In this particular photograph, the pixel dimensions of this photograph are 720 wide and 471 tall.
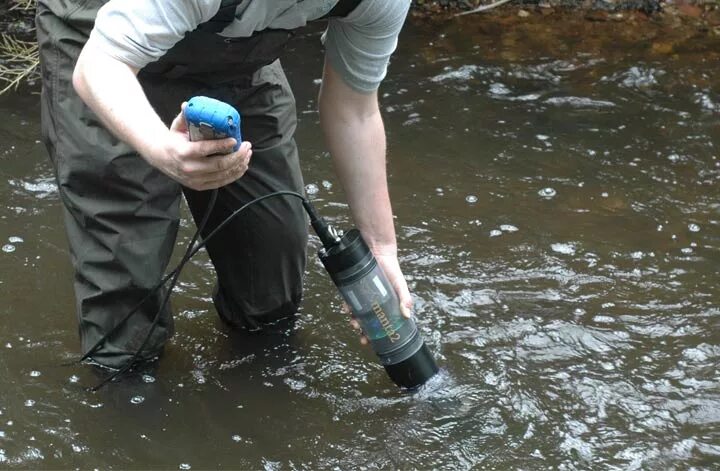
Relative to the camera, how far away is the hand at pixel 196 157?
2020mm

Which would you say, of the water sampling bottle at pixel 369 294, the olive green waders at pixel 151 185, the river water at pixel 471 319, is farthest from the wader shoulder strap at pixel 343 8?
the river water at pixel 471 319


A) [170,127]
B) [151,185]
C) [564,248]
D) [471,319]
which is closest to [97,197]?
[151,185]

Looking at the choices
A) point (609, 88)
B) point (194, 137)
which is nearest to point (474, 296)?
point (194, 137)

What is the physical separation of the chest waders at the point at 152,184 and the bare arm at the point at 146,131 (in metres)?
0.34

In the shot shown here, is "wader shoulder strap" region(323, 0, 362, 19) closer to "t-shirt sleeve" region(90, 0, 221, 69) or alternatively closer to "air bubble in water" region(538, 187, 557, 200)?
"t-shirt sleeve" region(90, 0, 221, 69)

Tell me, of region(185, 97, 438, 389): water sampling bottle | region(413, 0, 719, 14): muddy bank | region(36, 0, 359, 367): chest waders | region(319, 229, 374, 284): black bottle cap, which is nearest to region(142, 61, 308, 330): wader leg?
region(36, 0, 359, 367): chest waders

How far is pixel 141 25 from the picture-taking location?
2.17 m

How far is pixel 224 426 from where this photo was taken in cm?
313

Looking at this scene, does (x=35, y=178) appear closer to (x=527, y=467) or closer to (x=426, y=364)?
(x=426, y=364)

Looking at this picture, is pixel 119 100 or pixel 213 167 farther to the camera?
pixel 119 100

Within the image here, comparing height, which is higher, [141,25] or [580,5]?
[141,25]

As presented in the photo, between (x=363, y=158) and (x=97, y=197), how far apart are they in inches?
32.3

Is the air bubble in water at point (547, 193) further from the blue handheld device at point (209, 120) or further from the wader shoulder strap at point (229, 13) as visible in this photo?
the blue handheld device at point (209, 120)

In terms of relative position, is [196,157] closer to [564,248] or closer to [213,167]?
[213,167]
